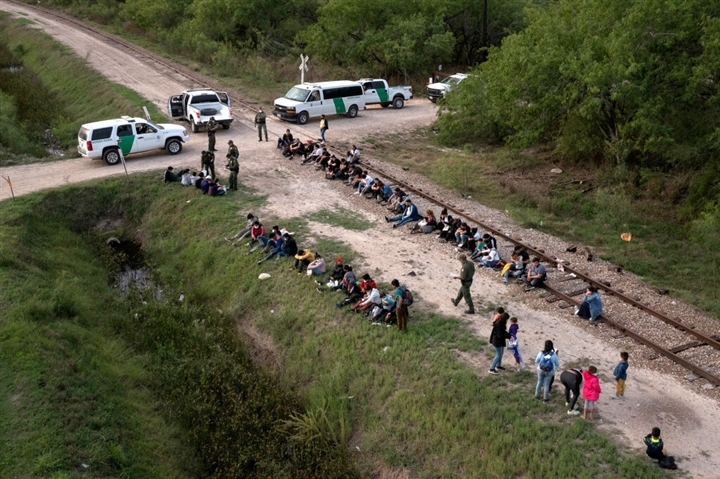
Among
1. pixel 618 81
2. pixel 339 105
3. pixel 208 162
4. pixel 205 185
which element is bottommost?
pixel 205 185

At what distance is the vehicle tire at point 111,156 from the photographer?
965 inches

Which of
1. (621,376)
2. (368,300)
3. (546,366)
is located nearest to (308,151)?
(368,300)

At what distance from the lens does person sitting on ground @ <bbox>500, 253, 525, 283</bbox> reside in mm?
16484

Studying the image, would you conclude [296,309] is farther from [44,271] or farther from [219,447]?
[44,271]

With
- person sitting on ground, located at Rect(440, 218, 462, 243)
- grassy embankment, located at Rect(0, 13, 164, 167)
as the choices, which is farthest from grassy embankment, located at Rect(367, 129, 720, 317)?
grassy embankment, located at Rect(0, 13, 164, 167)

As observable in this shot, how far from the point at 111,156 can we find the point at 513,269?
1535cm

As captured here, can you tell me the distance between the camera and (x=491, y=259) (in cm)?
1722

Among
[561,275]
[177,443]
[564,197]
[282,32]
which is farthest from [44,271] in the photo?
[282,32]

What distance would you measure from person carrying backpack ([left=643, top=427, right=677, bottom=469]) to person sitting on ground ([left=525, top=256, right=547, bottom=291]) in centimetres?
575

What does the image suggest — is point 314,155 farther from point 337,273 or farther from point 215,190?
point 337,273

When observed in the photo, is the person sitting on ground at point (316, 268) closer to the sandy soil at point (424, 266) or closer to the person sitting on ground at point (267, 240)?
the sandy soil at point (424, 266)

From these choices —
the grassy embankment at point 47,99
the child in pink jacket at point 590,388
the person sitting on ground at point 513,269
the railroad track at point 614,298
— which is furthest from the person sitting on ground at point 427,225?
the grassy embankment at point 47,99

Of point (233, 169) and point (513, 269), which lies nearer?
point (513, 269)

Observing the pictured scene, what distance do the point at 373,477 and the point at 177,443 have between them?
3750mm
